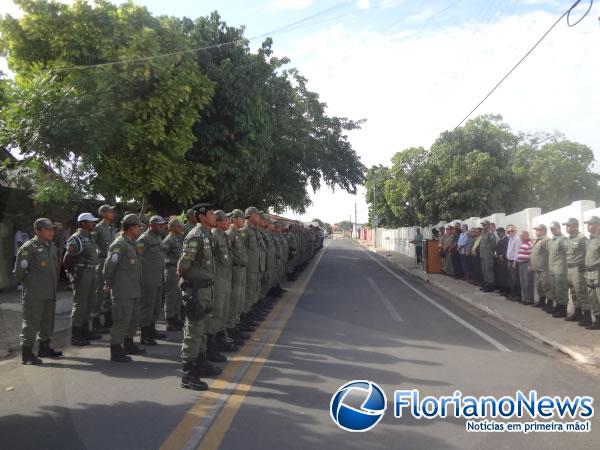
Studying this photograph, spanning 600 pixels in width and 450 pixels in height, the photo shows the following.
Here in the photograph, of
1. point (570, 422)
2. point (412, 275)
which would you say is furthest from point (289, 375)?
point (412, 275)

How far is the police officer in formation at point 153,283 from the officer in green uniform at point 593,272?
5518mm

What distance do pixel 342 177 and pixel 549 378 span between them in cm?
2201

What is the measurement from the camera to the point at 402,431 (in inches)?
178

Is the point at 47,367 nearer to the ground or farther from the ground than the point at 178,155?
nearer to the ground

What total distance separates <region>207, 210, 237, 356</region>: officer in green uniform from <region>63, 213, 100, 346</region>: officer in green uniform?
7.20ft

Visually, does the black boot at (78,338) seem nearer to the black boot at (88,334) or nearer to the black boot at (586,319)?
the black boot at (88,334)

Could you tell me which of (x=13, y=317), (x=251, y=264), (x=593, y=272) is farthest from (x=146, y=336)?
(x=593, y=272)

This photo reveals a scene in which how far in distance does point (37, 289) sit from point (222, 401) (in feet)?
10.8

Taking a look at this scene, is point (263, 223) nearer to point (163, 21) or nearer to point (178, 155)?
point (178, 155)

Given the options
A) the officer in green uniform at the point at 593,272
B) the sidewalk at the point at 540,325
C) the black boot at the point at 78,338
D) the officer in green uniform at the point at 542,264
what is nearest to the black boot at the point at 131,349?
the black boot at the point at 78,338

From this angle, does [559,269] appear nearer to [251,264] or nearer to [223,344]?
[251,264]

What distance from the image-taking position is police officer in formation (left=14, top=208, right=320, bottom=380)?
5.93 metres

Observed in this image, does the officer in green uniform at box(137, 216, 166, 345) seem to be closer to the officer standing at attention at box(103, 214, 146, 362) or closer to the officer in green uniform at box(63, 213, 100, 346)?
the officer standing at attention at box(103, 214, 146, 362)

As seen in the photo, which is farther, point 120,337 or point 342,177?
point 342,177
